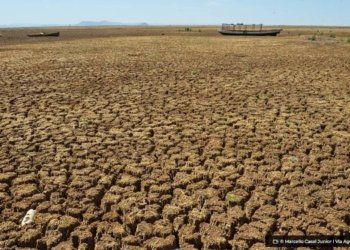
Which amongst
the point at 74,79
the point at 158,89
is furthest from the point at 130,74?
the point at 158,89

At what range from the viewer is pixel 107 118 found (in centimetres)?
684

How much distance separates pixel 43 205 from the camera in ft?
13.0

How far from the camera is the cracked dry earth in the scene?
3.55m

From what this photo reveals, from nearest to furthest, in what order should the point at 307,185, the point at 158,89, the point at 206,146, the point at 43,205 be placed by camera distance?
the point at 43,205
the point at 307,185
the point at 206,146
the point at 158,89

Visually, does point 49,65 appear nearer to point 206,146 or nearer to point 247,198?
point 206,146

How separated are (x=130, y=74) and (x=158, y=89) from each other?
7.82 ft

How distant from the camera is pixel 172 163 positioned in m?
4.93

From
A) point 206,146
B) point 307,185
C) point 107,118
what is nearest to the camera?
point 307,185

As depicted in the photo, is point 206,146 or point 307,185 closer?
point 307,185

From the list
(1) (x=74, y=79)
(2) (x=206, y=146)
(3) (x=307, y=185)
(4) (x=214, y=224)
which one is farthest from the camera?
(1) (x=74, y=79)

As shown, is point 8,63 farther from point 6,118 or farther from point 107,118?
point 107,118

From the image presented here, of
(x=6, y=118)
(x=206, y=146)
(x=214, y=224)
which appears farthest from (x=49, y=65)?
(x=214, y=224)

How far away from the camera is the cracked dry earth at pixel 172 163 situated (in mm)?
3549

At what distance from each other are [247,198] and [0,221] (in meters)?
2.36
